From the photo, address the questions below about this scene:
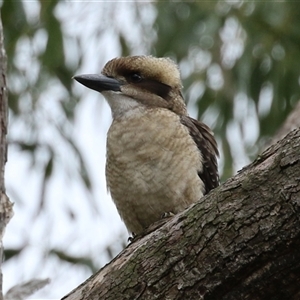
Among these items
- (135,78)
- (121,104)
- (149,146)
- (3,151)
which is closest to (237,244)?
(149,146)

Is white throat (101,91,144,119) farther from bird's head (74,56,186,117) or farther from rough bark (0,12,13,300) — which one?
rough bark (0,12,13,300)

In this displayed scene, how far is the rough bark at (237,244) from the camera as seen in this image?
2023mm

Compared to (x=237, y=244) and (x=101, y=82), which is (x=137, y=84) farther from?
(x=237, y=244)

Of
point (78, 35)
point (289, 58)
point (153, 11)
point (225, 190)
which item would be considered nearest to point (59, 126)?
point (78, 35)

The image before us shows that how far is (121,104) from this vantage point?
3414mm

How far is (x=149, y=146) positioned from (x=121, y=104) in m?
0.37

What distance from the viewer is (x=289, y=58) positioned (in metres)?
5.01

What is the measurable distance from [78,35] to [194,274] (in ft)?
10.7

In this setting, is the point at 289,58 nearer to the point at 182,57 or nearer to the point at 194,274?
the point at 182,57

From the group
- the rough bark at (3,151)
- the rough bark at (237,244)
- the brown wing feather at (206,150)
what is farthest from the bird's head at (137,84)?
the rough bark at (237,244)

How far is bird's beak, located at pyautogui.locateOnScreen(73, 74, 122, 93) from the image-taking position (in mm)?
3424

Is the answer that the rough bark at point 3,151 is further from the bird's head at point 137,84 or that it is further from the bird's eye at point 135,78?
the bird's eye at point 135,78

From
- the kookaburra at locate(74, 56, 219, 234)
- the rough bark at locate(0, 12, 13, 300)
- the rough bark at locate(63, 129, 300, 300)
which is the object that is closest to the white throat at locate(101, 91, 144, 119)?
the kookaburra at locate(74, 56, 219, 234)

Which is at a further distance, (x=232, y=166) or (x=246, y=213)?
(x=232, y=166)
